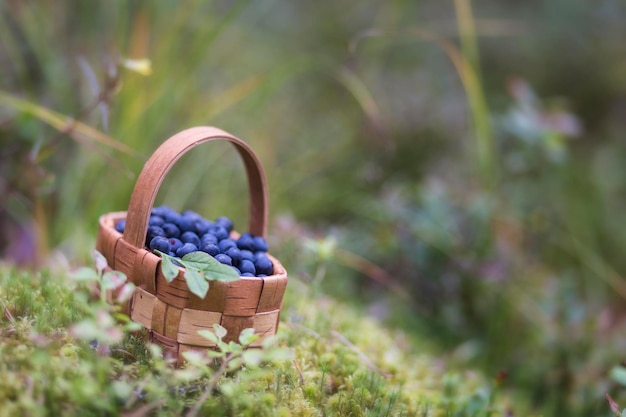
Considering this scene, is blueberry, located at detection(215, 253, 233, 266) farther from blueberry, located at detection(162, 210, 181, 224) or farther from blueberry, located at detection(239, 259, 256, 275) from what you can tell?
blueberry, located at detection(162, 210, 181, 224)

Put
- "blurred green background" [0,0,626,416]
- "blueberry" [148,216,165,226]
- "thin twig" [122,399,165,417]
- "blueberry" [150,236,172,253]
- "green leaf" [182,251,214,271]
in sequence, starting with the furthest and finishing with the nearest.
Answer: "blurred green background" [0,0,626,416] → "blueberry" [148,216,165,226] → "blueberry" [150,236,172,253] → "green leaf" [182,251,214,271] → "thin twig" [122,399,165,417]

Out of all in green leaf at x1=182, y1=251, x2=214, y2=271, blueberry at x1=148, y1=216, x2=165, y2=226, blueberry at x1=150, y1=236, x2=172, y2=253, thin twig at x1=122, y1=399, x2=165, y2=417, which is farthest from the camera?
blueberry at x1=148, y1=216, x2=165, y2=226

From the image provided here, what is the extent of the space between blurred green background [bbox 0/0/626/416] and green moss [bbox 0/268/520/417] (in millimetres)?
261

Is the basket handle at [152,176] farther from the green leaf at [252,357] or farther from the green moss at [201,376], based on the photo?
the green leaf at [252,357]

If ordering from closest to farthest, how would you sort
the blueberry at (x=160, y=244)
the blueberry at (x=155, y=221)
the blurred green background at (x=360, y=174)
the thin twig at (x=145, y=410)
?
the thin twig at (x=145, y=410), the blueberry at (x=160, y=244), the blueberry at (x=155, y=221), the blurred green background at (x=360, y=174)

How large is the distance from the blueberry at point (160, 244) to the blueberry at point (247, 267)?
0.15 metres

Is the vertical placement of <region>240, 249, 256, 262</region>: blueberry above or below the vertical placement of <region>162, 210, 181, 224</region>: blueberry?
below

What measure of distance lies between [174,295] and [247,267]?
0.51 ft

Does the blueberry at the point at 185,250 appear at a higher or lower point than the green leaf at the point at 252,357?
higher

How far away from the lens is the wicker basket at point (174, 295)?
3.49ft

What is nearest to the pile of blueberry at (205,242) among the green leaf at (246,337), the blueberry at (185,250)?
the blueberry at (185,250)

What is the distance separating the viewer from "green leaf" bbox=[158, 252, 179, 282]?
1.00 m

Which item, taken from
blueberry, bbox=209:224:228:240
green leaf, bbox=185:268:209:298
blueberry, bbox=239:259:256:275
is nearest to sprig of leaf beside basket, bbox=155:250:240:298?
green leaf, bbox=185:268:209:298

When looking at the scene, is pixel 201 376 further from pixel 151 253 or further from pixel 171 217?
pixel 171 217
